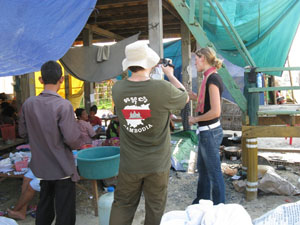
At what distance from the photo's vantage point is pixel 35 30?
3465mm

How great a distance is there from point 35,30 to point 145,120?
2.34 metres

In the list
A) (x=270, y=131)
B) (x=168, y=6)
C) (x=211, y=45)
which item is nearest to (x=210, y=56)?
(x=211, y=45)

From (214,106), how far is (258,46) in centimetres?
384

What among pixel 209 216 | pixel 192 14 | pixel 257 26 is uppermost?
pixel 257 26

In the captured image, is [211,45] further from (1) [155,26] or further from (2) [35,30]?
(2) [35,30]

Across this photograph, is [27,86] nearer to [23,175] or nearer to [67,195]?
[23,175]

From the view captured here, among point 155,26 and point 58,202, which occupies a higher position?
point 155,26

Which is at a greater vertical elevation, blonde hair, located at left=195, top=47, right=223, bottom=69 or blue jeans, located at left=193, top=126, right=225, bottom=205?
blonde hair, located at left=195, top=47, right=223, bottom=69

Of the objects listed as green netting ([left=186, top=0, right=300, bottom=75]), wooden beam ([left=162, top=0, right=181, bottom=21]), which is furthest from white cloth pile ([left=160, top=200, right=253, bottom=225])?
wooden beam ([left=162, top=0, right=181, bottom=21])

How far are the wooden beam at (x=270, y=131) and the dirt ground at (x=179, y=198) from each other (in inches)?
35.6

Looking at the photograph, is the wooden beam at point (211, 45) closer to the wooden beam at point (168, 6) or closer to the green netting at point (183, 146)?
the green netting at point (183, 146)

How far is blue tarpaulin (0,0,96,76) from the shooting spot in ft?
10.2

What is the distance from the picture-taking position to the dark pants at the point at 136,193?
204 cm

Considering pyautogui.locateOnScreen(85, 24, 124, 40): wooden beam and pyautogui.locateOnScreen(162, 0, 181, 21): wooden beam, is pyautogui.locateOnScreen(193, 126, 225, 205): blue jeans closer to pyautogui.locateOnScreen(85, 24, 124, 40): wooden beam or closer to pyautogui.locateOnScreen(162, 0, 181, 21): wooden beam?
pyautogui.locateOnScreen(162, 0, 181, 21): wooden beam
